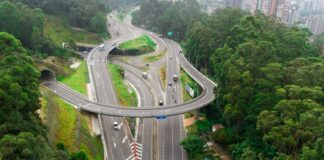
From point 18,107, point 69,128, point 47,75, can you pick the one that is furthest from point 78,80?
point 18,107

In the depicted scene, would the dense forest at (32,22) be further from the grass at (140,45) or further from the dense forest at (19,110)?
the dense forest at (19,110)

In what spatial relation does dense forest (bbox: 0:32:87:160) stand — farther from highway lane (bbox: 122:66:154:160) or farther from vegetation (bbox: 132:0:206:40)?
vegetation (bbox: 132:0:206:40)

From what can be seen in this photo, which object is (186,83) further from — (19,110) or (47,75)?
(19,110)

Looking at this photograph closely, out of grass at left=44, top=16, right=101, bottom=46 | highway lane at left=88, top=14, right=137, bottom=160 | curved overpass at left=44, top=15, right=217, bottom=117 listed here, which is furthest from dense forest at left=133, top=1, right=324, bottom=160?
grass at left=44, top=16, right=101, bottom=46

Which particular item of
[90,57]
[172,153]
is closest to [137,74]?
[90,57]

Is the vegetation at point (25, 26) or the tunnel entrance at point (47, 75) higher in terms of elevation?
the vegetation at point (25, 26)

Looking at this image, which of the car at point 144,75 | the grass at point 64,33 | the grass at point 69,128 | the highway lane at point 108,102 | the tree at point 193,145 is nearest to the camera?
the grass at point 69,128

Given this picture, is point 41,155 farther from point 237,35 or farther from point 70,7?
point 70,7

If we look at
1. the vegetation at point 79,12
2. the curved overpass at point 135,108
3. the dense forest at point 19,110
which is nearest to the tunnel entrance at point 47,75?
the curved overpass at point 135,108
